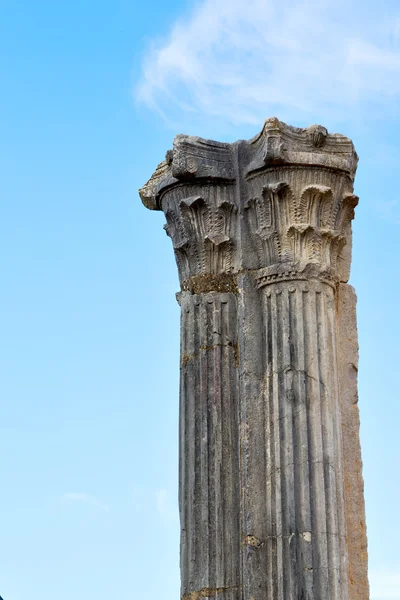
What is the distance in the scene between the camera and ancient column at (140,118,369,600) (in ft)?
35.3

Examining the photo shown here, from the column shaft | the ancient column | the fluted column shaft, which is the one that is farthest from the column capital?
the column shaft

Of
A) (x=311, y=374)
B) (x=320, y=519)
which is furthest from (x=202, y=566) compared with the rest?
(x=311, y=374)

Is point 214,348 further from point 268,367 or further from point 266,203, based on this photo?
point 266,203

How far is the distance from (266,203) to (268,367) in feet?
5.54

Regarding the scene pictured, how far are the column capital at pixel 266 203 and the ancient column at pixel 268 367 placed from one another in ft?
0.04

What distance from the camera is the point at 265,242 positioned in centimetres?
1183

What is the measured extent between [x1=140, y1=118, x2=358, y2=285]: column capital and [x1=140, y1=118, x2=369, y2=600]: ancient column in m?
0.01

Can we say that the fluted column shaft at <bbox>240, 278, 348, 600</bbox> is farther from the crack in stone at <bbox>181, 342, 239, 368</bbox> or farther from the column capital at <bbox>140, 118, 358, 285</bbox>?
the column capital at <bbox>140, 118, 358, 285</bbox>

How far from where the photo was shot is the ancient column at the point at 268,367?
35.3 ft

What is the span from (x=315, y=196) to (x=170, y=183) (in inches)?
62.5

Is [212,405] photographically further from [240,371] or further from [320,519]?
[320,519]

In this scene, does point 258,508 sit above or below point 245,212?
below

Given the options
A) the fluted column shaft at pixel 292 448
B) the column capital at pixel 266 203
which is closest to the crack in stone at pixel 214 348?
the fluted column shaft at pixel 292 448

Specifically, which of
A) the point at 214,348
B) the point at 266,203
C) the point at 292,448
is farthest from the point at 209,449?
the point at 266,203
